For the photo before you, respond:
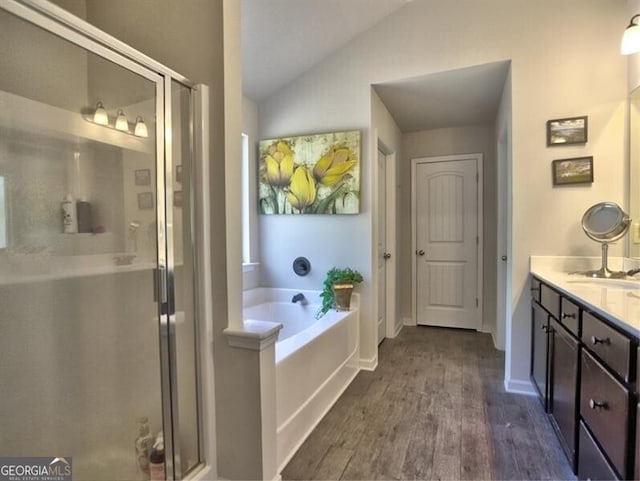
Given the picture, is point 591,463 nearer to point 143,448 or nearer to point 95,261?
point 143,448

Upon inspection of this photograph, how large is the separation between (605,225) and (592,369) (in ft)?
4.01

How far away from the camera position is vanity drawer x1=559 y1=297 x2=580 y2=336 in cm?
148

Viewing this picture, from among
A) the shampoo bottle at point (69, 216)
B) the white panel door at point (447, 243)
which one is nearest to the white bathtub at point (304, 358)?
the shampoo bottle at point (69, 216)

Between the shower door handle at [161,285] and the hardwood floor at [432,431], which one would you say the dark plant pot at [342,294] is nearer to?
the hardwood floor at [432,431]

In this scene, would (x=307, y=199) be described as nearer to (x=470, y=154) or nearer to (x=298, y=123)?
(x=298, y=123)

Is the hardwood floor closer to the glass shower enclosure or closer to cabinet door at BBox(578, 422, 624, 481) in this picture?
cabinet door at BBox(578, 422, 624, 481)

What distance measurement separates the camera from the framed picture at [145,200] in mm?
1505

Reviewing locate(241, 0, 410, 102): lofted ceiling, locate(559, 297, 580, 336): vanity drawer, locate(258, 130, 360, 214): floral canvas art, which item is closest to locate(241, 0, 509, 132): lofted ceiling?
locate(241, 0, 410, 102): lofted ceiling

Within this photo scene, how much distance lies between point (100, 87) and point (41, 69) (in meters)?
0.26

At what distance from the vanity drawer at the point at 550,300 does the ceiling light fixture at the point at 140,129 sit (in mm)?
2153

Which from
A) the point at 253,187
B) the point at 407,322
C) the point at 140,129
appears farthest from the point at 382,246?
the point at 140,129

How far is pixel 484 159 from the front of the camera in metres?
3.90

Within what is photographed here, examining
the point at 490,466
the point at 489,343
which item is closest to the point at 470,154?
the point at 489,343

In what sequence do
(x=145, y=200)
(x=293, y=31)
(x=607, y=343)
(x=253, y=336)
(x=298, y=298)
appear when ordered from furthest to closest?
(x=298, y=298) < (x=293, y=31) < (x=145, y=200) < (x=253, y=336) < (x=607, y=343)
